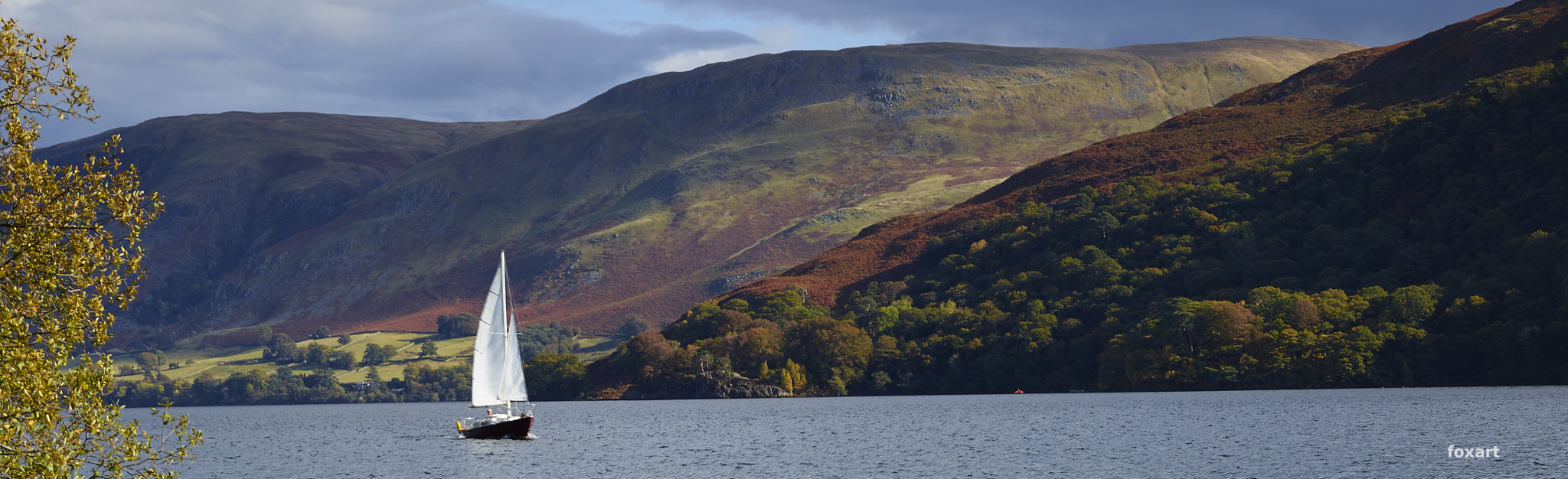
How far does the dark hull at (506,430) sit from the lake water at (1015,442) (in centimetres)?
110

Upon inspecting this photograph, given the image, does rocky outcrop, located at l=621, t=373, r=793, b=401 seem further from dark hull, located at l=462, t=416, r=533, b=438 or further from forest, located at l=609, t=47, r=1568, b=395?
dark hull, located at l=462, t=416, r=533, b=438

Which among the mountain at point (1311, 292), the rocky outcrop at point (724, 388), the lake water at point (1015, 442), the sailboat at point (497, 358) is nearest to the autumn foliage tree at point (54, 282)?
the lake water at point (1015, 442)

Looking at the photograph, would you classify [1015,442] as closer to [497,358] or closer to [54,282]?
[497,358]

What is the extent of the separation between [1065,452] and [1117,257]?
123622 millimetres

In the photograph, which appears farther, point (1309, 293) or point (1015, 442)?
point (1309, 293)

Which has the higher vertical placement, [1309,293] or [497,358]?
[1309,293]

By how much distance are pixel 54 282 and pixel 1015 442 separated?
67205 mm

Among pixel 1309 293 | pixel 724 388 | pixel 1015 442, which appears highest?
pixel 1309 293

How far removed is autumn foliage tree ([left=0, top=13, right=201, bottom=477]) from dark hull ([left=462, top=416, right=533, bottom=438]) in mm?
69866

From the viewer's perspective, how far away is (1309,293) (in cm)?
16150

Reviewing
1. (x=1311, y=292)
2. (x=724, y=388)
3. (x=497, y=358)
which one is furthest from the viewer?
(x=724, y=388)

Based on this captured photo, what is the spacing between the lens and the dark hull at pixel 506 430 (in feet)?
307

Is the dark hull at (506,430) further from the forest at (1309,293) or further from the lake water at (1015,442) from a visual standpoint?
the forest at (1309,293)

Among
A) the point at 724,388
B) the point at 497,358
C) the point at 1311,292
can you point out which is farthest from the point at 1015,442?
the point at 724,388
